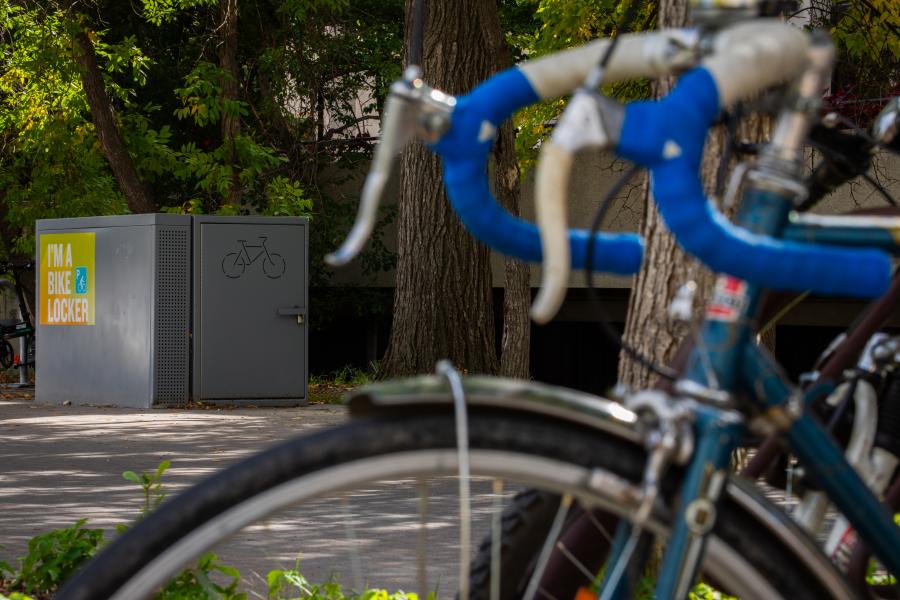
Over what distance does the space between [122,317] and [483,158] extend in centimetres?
1300

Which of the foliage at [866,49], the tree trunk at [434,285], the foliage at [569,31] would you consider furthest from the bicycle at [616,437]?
the tree trunk at [434,285]

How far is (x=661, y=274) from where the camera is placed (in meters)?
4.28

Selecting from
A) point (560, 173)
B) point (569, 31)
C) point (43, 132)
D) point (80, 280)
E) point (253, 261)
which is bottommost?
point (80, 280)

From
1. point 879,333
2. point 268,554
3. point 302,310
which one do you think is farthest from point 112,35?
point 879,333

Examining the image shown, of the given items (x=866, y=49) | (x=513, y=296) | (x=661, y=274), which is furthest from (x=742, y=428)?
(x=513, y=296)

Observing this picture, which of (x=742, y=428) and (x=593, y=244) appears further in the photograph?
(x=593, y=244)

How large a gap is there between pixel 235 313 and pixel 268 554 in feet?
29.5

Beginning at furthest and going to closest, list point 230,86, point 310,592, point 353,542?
point 230,86, point 310,592, point 353,542

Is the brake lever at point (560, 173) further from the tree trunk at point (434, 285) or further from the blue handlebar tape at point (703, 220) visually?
the tree trunk at point (434, 285)

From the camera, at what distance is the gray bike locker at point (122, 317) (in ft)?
45.6

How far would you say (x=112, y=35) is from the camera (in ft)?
75.4

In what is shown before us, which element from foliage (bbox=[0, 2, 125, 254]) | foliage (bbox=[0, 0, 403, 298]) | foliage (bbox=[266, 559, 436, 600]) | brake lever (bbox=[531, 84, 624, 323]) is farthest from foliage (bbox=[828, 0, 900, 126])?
brake lever (bbox=[531, 84, 624, 323])

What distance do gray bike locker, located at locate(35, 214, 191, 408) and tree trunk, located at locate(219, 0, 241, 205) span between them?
5.16 meters

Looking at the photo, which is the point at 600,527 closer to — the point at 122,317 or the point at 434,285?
the point at 434,285
